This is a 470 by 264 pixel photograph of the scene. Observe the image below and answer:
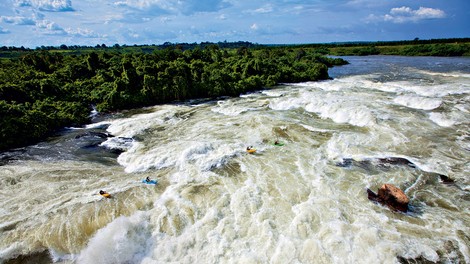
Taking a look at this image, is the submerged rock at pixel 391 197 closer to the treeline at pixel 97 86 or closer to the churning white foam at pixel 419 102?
the churning white foam at pixel 419 102

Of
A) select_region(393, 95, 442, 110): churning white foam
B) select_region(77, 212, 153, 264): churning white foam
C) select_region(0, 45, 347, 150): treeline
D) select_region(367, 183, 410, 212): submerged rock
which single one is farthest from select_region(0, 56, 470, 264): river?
select_region(0, 45, 347, 150): treeline

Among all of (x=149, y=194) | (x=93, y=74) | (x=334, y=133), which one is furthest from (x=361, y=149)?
(x=93, y=74)

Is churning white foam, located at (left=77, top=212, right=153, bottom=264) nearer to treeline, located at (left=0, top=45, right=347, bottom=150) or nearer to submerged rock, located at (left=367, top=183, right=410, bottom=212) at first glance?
submerged rock, located at (left=367, top=183, right=410, bottom=212)

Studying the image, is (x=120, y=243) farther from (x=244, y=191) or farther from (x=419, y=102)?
(x=419, y=102)

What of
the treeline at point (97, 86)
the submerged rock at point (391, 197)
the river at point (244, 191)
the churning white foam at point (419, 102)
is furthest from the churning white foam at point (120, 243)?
the churning white foam at point (419, 102)

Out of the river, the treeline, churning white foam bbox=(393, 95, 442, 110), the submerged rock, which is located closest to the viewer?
the river

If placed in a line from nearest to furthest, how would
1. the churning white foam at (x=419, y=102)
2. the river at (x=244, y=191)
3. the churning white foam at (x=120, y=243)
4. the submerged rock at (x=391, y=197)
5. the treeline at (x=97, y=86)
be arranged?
1. the churning white foam at (x=120, y=243)
2. the river at (x=244, y=191)
3. the submerged rock at (x=391, y=197)
4. the treeline at (x=97, y=86)
5. the churning white foam at (x=419, y=102)

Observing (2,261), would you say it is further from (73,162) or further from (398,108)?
(398,108)
